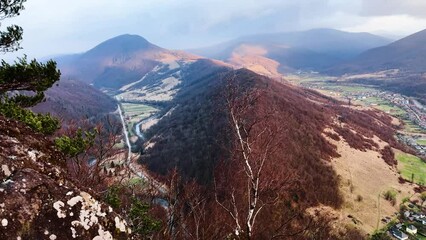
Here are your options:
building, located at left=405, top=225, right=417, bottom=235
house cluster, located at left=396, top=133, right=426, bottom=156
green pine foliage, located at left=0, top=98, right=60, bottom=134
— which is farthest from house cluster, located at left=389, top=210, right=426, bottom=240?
green pine foliage, located at left=0, top=98, right=60, bottom=134

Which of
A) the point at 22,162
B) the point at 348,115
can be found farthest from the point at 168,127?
the point at 22,162

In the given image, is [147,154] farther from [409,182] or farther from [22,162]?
[22,162]

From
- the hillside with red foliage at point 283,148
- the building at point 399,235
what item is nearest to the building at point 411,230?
the building at point 399,235

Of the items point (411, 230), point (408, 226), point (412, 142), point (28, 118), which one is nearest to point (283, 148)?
point (408, 226)

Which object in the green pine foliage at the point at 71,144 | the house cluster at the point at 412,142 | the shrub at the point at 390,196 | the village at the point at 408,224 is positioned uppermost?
the green pine foliage at the point at 71,144

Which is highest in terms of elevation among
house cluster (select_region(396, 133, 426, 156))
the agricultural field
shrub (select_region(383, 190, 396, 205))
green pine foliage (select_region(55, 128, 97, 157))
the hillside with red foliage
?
green pine foliage (select_region(55, 128, 97, 157))

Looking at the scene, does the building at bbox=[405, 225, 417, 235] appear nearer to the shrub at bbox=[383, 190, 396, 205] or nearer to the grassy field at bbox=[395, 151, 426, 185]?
the shrub at bbox=[383, 190, 396, 205]

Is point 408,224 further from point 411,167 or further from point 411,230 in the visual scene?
point 411,167

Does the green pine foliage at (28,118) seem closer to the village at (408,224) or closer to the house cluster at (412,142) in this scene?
the village at (408,224)
